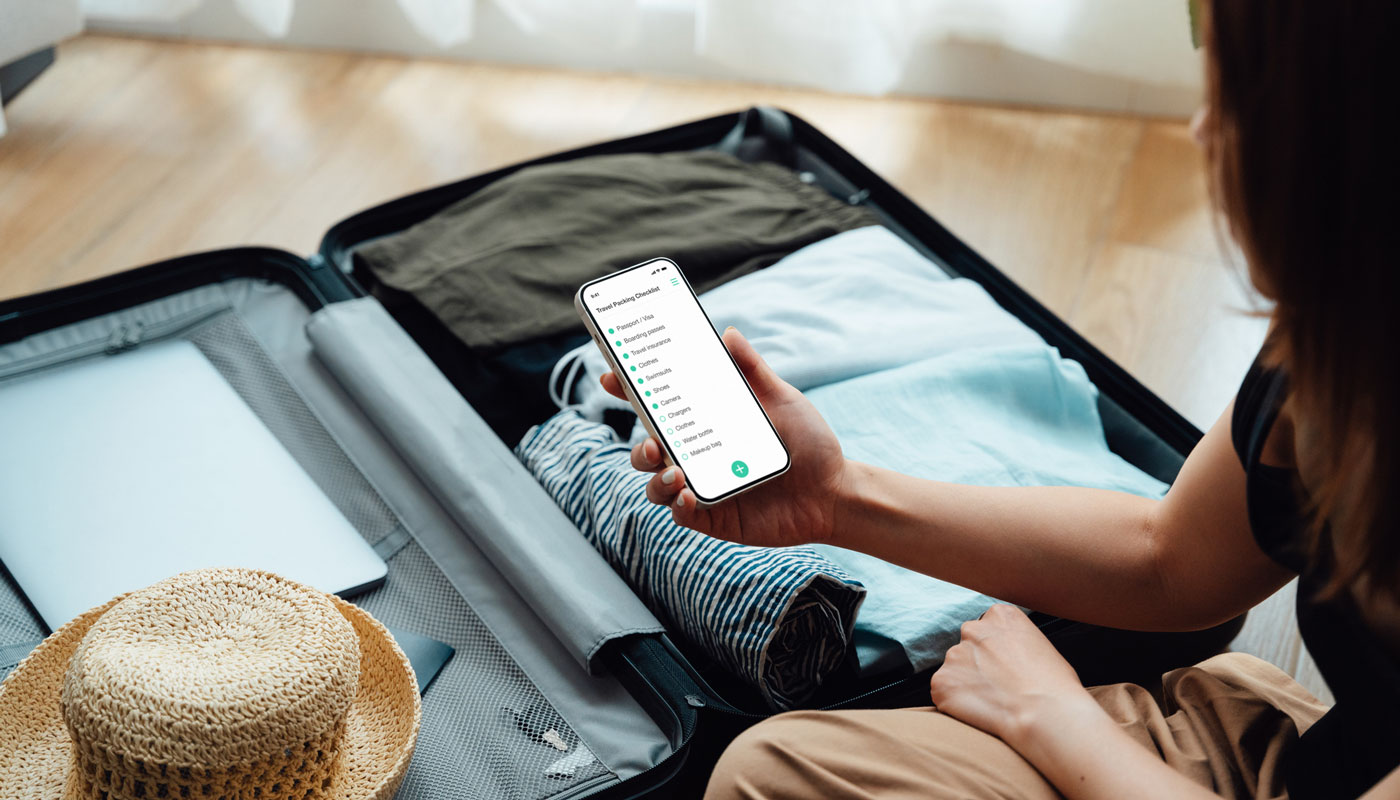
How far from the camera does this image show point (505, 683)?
2.70ft

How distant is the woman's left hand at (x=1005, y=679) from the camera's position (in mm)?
650

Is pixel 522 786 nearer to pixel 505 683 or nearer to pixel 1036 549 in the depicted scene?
pixel 505 683

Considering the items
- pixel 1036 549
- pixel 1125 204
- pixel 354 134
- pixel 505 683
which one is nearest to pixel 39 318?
pixel 505 683

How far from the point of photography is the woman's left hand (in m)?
0.65

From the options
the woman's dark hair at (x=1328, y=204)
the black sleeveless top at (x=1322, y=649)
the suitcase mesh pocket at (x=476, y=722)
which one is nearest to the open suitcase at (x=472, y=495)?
the suitcase mesh pocket at (x=476, y=722)

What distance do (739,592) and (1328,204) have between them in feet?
1.51

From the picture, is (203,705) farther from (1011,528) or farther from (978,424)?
(978,424)

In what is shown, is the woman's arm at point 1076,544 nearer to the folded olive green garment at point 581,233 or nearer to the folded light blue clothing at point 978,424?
the folded light blue clothing at point 978,424

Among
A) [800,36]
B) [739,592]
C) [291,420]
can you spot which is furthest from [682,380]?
[800,36]

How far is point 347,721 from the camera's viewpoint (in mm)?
697

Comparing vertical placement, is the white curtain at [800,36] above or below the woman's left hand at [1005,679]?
above

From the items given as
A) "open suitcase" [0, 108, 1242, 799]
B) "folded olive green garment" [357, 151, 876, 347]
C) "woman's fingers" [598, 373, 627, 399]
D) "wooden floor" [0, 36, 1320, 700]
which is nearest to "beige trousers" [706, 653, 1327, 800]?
"open suitcase" [0, 108, 1242, 799]

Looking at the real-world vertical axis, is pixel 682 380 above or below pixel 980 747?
above

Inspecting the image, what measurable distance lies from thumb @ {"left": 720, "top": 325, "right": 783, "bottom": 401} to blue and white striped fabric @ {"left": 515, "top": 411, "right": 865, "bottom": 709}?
4.7 inches
